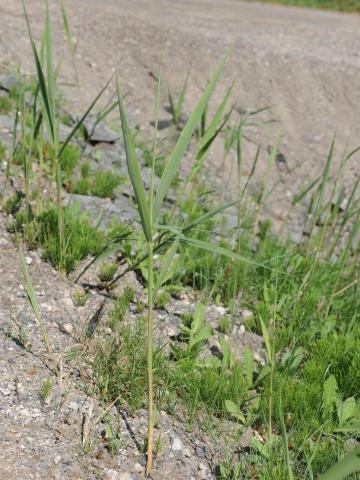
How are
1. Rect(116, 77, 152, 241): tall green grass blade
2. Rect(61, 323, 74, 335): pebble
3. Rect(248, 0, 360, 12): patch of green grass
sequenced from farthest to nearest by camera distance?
Rect(248, 0, 360, 12): patch of green grass, Rect(61, 323, 74, 335): pebble, Rect(116, 77, 152, 241): tall green grass blade

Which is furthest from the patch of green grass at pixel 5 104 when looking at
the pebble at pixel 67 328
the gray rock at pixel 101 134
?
the pebble at pixel 67 328

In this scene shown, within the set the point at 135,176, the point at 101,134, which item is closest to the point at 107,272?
the point at 135,176

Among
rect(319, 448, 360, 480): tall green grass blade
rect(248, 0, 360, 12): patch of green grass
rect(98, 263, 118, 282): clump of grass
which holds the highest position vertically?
rect(248, 0, 360, 12): patch of green grass

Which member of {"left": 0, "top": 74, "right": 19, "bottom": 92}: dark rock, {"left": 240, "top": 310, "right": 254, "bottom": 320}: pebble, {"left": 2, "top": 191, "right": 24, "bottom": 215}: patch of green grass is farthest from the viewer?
{"left": 0, "top": 74, "right": 19, "bottom": 92}: dark rock

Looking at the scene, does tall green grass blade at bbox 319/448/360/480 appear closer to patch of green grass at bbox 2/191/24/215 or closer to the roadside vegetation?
the roadside vegetation

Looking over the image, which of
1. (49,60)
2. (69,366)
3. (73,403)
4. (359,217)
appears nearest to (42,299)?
(69,366)

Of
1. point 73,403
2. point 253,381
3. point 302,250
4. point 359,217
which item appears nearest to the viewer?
point 73,403

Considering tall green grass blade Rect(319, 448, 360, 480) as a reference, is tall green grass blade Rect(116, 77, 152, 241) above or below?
above

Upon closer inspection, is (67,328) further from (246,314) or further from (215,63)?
(215,63)

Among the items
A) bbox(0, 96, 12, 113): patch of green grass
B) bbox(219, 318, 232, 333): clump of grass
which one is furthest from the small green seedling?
bbox(0, 96, 12, 113): patch of green grass

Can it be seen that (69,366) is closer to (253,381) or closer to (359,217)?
(253,381)

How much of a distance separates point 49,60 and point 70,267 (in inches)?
41.6

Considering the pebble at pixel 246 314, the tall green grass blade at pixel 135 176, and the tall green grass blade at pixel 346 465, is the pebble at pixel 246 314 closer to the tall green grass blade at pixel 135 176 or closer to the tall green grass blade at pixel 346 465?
the tall green grass blade at pixel 135 176

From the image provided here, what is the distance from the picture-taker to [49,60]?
2.51 m
